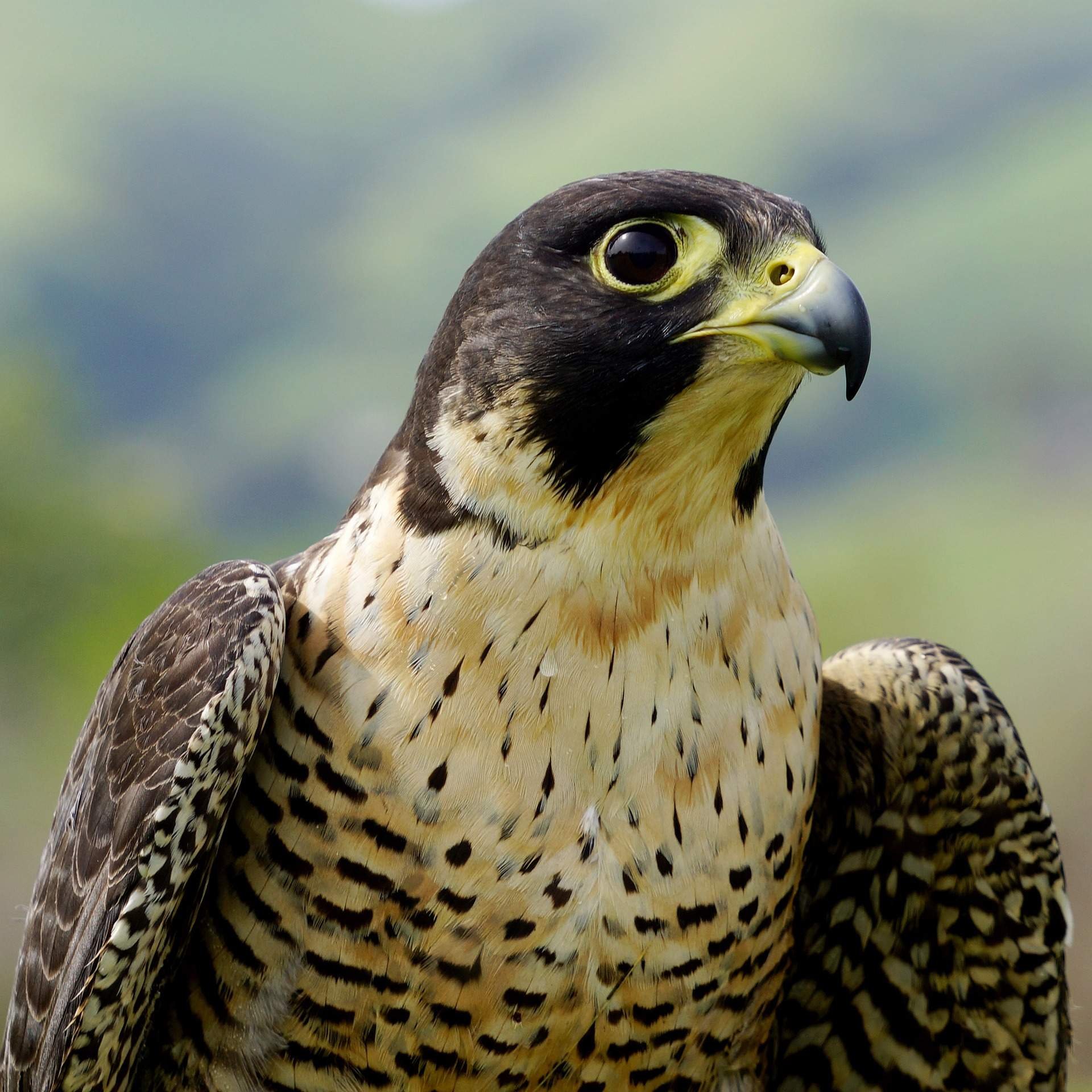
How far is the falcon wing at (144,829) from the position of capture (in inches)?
79.3

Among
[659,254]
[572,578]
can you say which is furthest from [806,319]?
[572,578]

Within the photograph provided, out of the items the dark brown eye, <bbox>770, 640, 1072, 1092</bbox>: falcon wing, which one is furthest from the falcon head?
<bbox>770, 640, 1072, 1092</bbox>: falcon wing

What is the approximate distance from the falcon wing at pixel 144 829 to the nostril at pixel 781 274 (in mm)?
969

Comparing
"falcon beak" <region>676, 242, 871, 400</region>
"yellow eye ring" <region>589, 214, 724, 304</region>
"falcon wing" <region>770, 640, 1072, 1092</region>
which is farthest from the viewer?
"falcon wing" <region>770, 640, 1072, 1092</region>

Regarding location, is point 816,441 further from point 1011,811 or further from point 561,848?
point 561,848

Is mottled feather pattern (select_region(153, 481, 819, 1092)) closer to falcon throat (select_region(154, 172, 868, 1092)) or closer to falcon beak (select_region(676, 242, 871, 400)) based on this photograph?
falcon throat (select_region(154, 172, 868, 1092))

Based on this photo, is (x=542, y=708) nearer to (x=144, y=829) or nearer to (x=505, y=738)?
(x=505, y=738)

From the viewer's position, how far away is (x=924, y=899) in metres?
2.70

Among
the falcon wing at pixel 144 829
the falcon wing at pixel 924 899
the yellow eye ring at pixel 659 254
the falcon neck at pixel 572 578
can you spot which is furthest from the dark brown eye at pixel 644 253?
the falcon wing at pixel 924 899

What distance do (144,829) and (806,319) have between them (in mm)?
1285

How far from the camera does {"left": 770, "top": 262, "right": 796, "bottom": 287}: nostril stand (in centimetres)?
188

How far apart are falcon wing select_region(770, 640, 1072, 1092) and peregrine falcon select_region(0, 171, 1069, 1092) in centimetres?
44

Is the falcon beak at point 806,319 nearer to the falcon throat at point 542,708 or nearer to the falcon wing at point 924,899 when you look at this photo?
the falcon throat at point 542,708

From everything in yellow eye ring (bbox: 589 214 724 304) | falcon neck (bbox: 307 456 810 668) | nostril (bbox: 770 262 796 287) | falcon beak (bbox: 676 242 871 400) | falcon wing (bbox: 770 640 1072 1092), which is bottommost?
falcon wing (bbox: 770 640 1072 1092)
